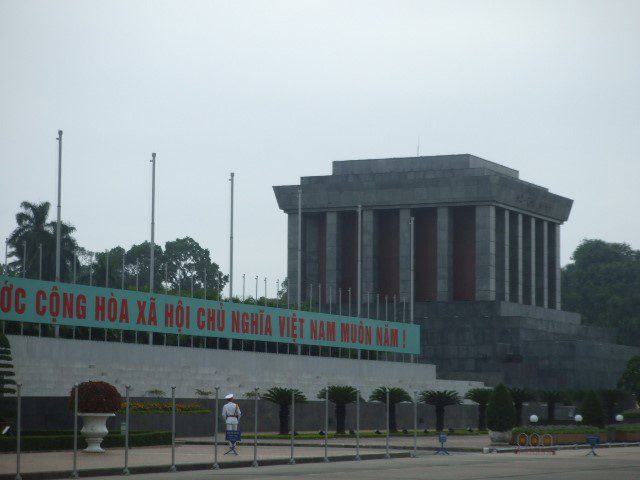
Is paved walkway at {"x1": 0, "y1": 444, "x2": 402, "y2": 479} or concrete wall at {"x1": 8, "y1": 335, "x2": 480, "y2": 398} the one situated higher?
concrete wall at {"x1": 8, "y1": 335, "x2": 480, "y2": 398}

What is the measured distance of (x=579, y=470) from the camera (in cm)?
3688

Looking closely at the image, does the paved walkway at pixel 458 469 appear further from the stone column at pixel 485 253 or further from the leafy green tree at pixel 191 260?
the leafy green tree at pixel 191 260

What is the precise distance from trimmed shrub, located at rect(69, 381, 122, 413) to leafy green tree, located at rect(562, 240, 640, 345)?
10156 centimetres

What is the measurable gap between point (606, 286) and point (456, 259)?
50187mm

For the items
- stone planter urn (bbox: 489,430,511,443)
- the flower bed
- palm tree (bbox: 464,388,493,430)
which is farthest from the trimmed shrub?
palm tree (bbox: 464,388,493,430)

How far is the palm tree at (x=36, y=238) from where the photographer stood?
334 feet

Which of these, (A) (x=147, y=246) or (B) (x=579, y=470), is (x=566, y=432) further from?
(A) (x=147, y=246)

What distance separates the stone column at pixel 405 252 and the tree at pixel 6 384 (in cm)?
5072

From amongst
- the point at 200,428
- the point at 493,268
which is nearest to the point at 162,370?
the point at 200,428

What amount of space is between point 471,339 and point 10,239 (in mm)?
38370

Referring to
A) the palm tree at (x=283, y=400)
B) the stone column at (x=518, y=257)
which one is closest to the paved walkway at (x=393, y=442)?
the palm tree at (x=283, y=400)

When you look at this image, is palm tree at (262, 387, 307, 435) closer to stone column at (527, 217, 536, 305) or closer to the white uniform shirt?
the white uniform shirt

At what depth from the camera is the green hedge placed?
39.8 m

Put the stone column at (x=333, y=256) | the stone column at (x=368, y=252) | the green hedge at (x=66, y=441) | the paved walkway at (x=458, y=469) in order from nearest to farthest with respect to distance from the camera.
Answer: the paved walkway at (x=458, y=469) → the green hedge at (x=66, y=441) → the stone column at (x=368, y=252) → the stone column at (x=333, y=256)
